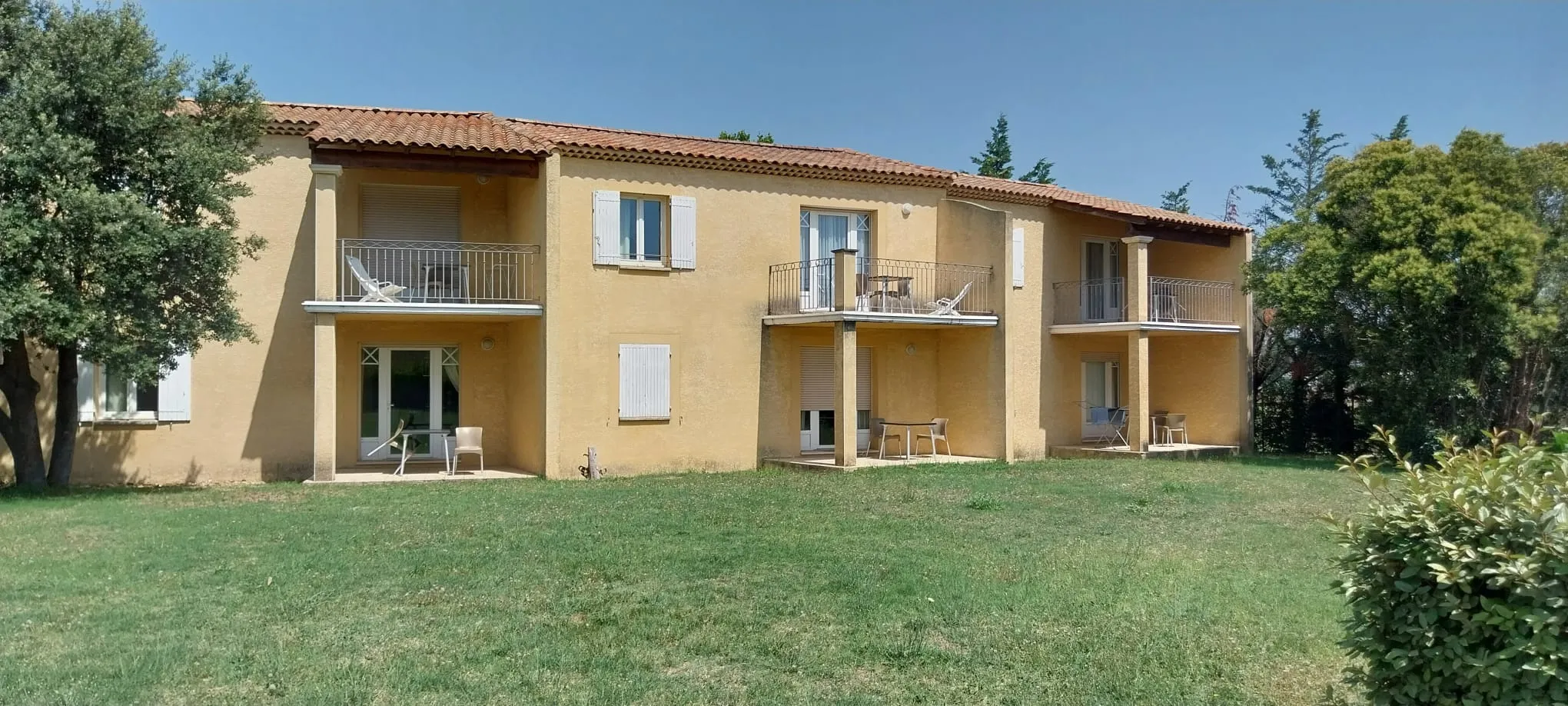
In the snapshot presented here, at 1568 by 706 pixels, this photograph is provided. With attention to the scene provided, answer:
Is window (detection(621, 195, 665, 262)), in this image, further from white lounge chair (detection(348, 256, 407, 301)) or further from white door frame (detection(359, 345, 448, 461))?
white door frame (detection(359, 345, 448, 461))

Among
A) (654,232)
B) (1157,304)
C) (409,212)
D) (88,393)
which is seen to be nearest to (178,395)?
(88,393)

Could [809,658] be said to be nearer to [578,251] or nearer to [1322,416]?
[578,251]

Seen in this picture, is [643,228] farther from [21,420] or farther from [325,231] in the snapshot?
[21,420]

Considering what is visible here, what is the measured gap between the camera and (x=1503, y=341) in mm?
18094

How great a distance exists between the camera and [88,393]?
15.7 m

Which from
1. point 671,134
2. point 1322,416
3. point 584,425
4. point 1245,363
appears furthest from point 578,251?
point 1322,416

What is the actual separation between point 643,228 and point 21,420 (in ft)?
29.6

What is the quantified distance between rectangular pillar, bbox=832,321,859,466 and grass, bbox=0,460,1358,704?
4.88 m

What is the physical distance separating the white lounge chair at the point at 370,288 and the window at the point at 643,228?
3.61 meters

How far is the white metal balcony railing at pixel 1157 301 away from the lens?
21.7 m

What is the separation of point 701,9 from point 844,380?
26.2 feet

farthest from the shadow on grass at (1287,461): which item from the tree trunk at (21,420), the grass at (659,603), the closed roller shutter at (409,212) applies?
the tree trunk at (21,420)

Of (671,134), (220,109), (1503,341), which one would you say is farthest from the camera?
(671,134)

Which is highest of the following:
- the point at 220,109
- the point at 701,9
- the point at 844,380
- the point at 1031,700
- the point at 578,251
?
the point at 701,9
